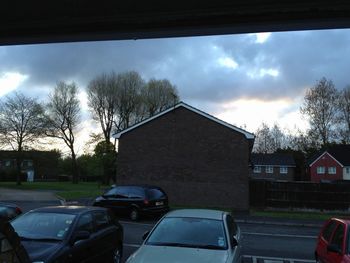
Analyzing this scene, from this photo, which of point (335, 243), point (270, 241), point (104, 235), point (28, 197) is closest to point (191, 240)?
point (104, 235)

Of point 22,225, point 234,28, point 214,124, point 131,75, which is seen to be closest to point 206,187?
point 214,124

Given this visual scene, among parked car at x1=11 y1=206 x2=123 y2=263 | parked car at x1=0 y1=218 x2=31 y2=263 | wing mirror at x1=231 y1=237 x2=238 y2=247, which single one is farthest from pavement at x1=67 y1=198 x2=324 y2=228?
parked car at x1=0 y1=218 x2=31 y2=263

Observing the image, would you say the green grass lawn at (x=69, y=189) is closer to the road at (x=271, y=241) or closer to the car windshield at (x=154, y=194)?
the car windshield at (x=154, y=194)

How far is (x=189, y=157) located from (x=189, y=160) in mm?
208

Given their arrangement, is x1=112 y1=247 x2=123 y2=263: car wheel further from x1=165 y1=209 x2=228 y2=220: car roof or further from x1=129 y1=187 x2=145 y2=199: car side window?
x1=129 y1=187 x2=145 y2=199: car side window

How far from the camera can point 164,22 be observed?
5047 millimetres

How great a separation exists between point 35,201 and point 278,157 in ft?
194

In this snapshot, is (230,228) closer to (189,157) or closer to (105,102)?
(189,157)

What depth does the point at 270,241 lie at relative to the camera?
59.5ft

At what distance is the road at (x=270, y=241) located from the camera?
14742mm

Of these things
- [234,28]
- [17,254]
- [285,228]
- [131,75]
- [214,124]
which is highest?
[131,75]

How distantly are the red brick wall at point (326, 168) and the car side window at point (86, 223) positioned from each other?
230 feet

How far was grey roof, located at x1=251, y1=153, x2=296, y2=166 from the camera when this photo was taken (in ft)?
280

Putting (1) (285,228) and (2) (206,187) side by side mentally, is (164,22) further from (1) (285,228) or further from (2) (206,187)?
(2) (206,187)
